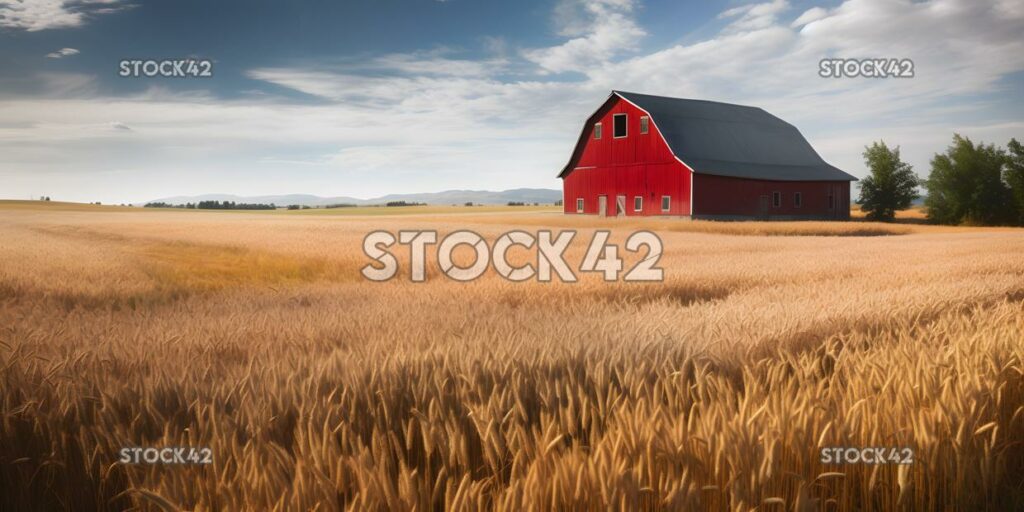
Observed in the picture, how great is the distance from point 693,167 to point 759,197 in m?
6.42

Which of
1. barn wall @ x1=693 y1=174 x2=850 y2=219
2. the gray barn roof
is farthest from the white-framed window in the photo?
barn wall @ x1=693 y1=174 x2=850 y2=219

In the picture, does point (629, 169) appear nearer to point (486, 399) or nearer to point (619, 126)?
point (619, 126)

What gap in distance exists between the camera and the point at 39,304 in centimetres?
528

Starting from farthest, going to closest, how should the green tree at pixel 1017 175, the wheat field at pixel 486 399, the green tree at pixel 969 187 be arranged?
the green tree at pixel 969 187
the green tree at pixel 1017 175
the wheat field at pixel 486 399

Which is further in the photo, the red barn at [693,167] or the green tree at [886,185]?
the green tree at [886,185]

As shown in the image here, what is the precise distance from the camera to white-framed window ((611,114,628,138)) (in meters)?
39.1

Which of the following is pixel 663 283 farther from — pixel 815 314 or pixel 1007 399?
pixel 1007 399

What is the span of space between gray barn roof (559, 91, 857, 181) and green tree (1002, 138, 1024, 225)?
8.44 meters

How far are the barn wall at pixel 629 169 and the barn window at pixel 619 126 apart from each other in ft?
0.73

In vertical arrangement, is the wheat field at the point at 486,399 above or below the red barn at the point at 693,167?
below

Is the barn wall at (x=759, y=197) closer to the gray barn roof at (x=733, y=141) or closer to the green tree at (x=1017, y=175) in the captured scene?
the gray barn roof at (x=733, y=141)

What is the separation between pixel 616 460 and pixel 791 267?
9204 millimetres

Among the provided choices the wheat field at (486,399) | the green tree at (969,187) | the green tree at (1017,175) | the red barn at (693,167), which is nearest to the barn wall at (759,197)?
the red barn at (693,167)

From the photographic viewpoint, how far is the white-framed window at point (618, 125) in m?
39.1
